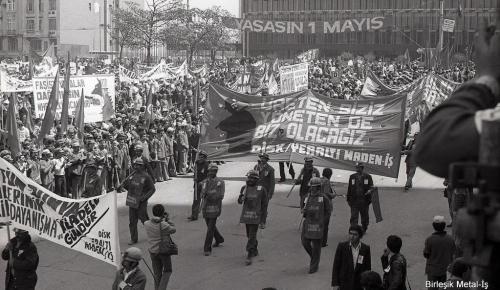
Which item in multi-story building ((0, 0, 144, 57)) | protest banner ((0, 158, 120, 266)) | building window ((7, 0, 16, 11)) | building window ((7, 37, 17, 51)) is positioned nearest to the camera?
protest banner ((0, 158, 120, 266))

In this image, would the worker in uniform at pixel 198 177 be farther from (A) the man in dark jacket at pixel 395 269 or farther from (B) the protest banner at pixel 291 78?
(B) the protest banner at pixel 291 78

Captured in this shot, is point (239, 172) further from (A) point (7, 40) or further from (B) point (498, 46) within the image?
(A) point (7, 40)

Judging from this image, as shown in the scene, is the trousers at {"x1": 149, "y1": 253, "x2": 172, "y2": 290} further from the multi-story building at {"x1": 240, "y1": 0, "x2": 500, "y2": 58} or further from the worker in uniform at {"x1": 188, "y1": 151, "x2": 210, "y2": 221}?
the multi-story building at {"x1": 240, "y1": 0, "x2": 500, "y2": 58}

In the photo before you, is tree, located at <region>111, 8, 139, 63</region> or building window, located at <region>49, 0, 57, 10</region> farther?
building window, located at <region>49, 0, 57, 10</region>

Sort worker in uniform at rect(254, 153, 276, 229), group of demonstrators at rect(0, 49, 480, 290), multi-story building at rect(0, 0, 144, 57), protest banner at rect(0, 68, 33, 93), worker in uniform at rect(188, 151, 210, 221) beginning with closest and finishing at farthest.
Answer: group of demonstrators at rect(0, 49, 480, 290) → worker in uniform at rect(254, 153, 276, 229) → worker in uniform at rect(188, 151, 210, 221) → protest banner at rect(0, 68, 33, 93) → multi-story building at rect(0, 0, 144, 57)

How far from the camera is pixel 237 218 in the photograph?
1561 centimetres

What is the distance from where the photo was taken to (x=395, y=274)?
27.1 ft

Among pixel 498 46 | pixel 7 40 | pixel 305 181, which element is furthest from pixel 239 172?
pixel 7 40

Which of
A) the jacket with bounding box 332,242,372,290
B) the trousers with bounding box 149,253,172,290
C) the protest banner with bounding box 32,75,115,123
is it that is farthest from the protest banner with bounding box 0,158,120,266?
the protest banner with bounding box 32,75,115,123

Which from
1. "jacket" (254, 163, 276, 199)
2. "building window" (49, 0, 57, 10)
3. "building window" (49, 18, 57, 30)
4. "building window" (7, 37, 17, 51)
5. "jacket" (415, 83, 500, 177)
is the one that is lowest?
"jacket" (254, 163, 276, 199)

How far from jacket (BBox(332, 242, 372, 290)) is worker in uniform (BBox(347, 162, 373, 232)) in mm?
4505

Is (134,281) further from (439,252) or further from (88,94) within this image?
(88,94)

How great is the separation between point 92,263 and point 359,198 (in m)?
4.60

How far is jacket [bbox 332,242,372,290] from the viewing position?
29.3 ft
